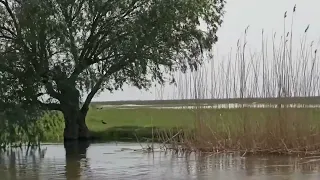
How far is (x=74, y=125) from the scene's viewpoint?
2725 centimetres

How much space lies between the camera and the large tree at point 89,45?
22.7 meters

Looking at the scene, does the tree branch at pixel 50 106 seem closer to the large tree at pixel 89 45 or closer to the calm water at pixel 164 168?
the large tree at pixel 89 45

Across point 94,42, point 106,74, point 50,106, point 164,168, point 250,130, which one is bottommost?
point 164,168

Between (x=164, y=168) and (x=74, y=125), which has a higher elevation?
(x=74, y=125)

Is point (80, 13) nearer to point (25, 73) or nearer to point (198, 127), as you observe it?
point (25, 73)

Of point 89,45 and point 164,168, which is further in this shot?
point 89,45

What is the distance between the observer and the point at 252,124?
14.7 m

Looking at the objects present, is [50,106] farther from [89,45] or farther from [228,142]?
[228,142]

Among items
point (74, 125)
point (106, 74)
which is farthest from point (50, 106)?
point (106, 74)

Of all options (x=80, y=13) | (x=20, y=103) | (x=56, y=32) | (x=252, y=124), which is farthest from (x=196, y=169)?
(x=80, y=13)

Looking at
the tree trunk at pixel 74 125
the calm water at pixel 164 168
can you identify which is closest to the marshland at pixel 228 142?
the calm water at pixel 164 168

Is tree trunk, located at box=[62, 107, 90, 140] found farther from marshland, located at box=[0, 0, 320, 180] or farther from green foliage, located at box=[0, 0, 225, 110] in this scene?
marshland, located at box=[0, 0, 320, 180]

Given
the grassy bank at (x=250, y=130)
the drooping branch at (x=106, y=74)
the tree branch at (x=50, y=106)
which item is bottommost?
the grassy bank at (x=250, y=130)

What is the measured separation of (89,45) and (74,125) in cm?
395
